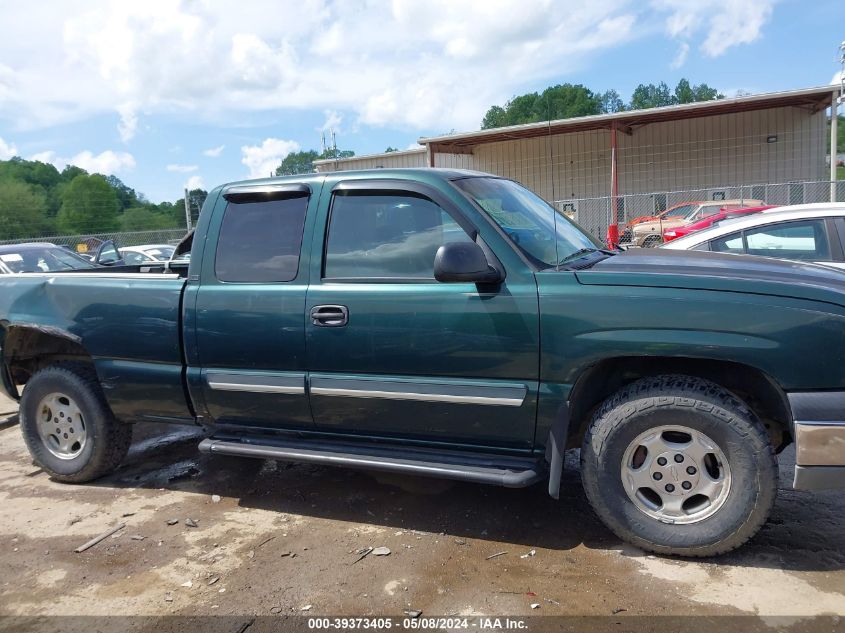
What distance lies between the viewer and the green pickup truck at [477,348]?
300 centimetres

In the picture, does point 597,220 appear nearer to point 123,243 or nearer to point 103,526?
point 123,243

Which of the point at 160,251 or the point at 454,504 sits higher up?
the point at 160,251

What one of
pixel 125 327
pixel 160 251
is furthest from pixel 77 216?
pixel 125 327

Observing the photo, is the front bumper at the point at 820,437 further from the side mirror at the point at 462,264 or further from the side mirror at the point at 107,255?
the side mirror at the point at 107,255

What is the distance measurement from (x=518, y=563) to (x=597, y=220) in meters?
22.3

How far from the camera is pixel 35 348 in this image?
15.5 ft

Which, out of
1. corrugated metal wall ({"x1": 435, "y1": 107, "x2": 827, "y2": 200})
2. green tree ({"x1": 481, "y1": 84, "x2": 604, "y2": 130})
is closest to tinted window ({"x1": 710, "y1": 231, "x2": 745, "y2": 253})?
corrugated metal wall ({"x1": 435, "y1": 107, "x2": 827, "y2": 200})

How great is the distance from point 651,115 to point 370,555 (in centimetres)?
2228

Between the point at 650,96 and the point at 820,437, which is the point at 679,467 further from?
the point at 650,96

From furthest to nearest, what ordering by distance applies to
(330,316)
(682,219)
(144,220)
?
(144,220) < (682,219) < (330,316)

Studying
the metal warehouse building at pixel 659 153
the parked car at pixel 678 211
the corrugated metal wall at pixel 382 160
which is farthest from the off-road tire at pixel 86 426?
the corrugated metal wall at pixel 382 160

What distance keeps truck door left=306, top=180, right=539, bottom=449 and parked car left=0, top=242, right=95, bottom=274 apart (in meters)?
7.51

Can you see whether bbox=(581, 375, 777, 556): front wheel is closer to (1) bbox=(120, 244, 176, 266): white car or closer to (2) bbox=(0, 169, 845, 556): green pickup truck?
(2) bbox=(0, 169, 845, 556): green pickup truck

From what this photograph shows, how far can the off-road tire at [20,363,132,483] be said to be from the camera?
4461 millimetres
